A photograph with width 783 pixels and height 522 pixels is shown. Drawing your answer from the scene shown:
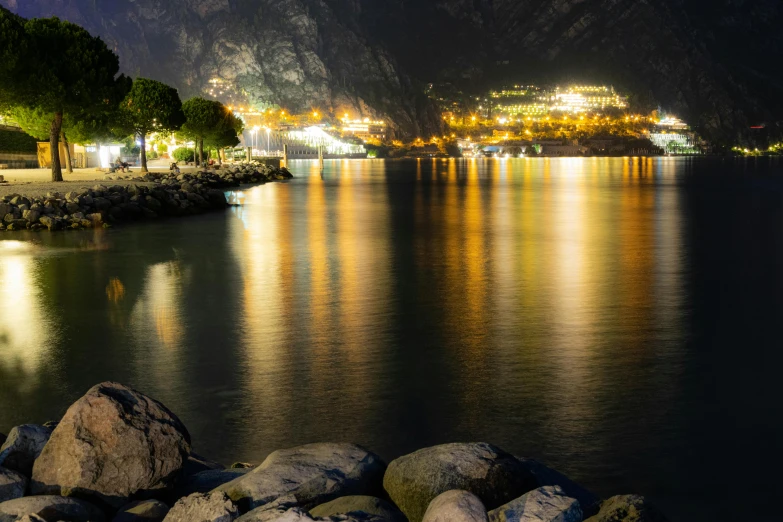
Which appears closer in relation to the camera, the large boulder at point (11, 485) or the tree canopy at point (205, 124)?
the large boulder at point (11, 485)

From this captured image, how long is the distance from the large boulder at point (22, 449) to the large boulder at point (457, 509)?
3.73 m

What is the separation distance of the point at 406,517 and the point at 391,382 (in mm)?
5426

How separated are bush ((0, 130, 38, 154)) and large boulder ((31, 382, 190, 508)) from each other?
A: 8965 cm

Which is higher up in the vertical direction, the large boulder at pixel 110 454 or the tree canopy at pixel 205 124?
the tree canopy at pixel 205 124

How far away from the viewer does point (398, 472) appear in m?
6.82

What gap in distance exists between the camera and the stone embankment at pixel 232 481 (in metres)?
6.14

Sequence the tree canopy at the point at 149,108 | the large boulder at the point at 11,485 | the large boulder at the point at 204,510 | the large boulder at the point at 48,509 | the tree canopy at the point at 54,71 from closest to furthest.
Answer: the large boulder at the point at 204,510 < the large boulder at the point at 48,509 < the large boulder at the point at 11,485 < the tree canopy at the point at 54,71 < the tree canopy at the point at 149,108

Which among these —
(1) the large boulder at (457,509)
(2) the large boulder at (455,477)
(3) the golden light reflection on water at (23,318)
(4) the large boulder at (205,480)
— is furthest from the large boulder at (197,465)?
(3) the golden light reflection on water at (23,318)

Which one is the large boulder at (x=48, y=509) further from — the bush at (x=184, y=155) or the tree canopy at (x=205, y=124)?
the bush at (x=184, y=155)

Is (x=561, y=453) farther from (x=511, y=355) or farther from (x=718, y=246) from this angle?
(x=718, y=246)

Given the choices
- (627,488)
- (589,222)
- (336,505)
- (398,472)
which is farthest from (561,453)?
(589,222)

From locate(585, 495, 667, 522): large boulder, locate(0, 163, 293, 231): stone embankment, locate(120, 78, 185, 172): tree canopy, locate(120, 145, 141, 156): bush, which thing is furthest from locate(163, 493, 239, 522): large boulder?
locate(120, 145, 141, 156): bush

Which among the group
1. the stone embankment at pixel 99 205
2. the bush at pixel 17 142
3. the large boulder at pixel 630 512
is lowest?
the large boulder at pixel 630 512

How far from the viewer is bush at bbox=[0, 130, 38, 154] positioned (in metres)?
88.8
